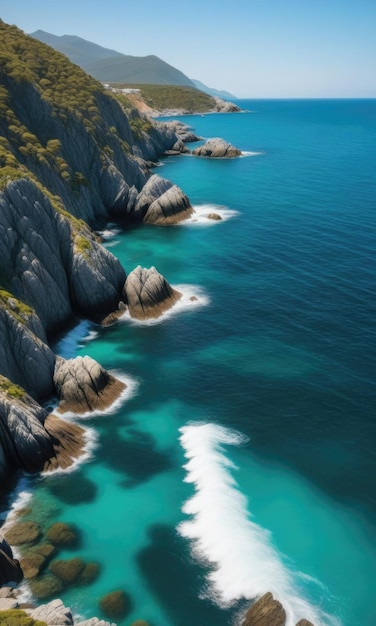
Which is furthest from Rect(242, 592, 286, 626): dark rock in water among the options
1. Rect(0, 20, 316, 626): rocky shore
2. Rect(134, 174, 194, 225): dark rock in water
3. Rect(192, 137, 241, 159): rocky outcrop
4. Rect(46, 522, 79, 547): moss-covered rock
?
Rect(192, 137, 241, 159): rocky outcrop

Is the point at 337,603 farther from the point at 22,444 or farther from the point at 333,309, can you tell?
the point at 333,309

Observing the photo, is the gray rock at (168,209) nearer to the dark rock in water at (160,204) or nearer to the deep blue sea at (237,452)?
the dark rock in water at (160,204)

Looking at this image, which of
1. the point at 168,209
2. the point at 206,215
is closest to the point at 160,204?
the point at 168,209

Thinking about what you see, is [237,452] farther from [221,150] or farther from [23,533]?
[221,150]

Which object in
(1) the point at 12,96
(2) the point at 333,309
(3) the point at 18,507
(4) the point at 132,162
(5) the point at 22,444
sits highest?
(1) the point at 12,96

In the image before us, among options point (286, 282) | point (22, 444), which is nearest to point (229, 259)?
point (286, 282)

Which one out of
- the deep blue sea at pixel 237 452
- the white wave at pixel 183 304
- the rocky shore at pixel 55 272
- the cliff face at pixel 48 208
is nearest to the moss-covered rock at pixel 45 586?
the rocky shore at pixel 55 272
